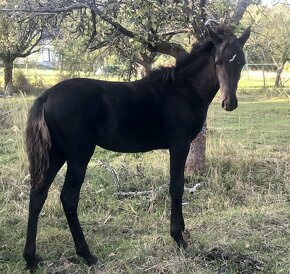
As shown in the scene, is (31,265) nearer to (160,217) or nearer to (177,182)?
(177,182)

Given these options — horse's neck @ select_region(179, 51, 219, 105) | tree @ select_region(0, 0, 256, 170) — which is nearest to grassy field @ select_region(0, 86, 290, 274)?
tree @ select_region(0, 0, 256, 170)

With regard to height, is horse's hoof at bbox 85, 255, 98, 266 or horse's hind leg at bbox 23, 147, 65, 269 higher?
horse's hind leg at bbox 23, 147, 65, 269

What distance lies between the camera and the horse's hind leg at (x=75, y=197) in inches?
147

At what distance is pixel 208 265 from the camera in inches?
144

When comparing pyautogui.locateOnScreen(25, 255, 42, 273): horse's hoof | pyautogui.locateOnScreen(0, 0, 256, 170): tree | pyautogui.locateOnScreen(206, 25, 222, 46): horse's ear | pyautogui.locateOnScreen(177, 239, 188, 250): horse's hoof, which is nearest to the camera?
pyautogui.locateOnScreen(25, 255, 42, 273): horse's hoof

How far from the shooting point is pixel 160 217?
4891mm

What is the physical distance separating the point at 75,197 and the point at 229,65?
1811 millimetres

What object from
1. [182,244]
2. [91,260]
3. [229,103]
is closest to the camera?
[229,103]

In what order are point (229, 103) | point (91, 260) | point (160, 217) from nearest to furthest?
point (229, 103) < point (91, 260) < point (160, 217)

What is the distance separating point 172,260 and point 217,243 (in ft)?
1.91

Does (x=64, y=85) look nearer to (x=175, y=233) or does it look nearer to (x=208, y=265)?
(x=175, y=233)

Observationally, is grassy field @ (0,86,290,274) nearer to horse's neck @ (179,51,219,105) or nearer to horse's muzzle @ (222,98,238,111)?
horse's muzzle @ (222,98,238,111)

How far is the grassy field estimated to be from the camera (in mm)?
3740

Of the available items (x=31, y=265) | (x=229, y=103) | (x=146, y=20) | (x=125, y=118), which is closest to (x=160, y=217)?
(x=125, y=118)
